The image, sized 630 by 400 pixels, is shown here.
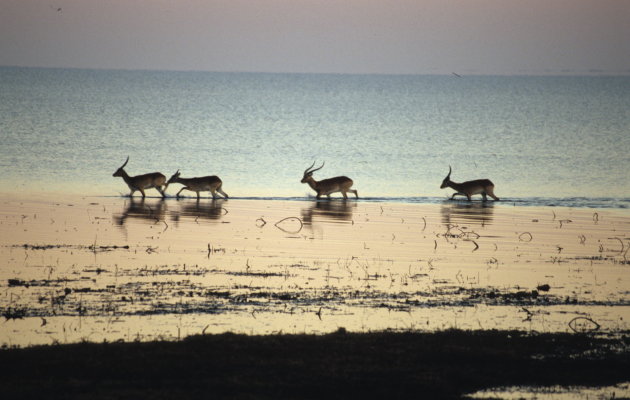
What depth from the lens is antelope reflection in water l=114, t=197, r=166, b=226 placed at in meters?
24.1

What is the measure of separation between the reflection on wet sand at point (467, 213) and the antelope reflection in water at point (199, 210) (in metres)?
5.48

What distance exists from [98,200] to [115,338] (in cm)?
1772

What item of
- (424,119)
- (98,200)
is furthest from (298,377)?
(424,119)

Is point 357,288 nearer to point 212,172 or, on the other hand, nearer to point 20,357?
point 20,357

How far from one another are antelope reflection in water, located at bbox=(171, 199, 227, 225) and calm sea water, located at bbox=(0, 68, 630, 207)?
3865 millimetres

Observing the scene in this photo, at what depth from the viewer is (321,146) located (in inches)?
2349

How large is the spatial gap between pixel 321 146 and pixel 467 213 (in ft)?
107

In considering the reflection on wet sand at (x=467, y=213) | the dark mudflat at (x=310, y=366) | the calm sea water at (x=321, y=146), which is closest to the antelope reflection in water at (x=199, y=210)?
the calm sea water at (x=321, y=146)

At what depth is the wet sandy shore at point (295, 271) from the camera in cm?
1297

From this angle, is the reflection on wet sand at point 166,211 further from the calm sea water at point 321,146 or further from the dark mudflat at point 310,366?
the dark mudflat at point 310,366

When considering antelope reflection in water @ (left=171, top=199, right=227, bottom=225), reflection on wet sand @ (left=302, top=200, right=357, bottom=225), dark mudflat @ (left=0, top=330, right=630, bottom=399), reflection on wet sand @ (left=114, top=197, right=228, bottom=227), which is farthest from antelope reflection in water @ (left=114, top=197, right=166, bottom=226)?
dark mudflat @ (left=0, top=330, right=630, bottom=399)

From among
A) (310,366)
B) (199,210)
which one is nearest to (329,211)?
(199,210)

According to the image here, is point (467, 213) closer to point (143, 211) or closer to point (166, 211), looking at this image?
point (166, 211)

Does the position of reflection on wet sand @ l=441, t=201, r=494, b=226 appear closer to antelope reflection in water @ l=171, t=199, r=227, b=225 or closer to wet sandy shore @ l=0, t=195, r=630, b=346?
wet sandy shore @ l=0, t=195, r=630, b=346
